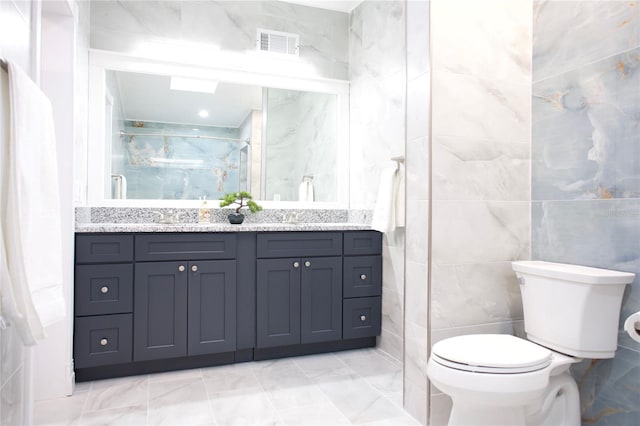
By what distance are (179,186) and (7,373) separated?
1923 millimetres

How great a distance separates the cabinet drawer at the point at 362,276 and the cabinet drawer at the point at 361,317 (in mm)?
49

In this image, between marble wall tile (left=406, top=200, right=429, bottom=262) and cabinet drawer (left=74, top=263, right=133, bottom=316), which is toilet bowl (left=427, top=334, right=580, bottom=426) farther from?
cabinet drawer (left=74, top=263, right=133, bottom=316)

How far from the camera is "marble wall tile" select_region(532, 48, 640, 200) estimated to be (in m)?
1.69

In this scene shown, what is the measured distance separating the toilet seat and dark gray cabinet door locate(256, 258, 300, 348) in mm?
1278

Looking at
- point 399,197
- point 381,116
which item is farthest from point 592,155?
point 381,116

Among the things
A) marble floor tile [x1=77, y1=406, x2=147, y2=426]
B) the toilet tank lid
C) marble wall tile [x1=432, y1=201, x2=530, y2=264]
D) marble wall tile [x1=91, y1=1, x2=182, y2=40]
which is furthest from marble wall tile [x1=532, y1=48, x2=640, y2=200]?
marble wall tile [x1=91, y1=1, x2=182, y2=40]

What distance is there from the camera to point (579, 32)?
1.88 meters

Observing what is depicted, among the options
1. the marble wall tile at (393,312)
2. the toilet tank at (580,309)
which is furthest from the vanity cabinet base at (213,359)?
the toilet tank at (580,309)

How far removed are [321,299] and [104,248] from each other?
136 cm

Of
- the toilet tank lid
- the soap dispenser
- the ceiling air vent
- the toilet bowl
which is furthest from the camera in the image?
the ceiling air vent

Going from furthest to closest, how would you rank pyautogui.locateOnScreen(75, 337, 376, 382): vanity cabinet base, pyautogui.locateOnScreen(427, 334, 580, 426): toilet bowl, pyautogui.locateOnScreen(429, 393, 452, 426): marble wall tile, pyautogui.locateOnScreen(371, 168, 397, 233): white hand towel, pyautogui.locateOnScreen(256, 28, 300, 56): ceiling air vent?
1. pyautogui.locateOnScreen(256, 28, 300, 56): ceiling air vent
2. pyautogui.locateOnScreen(371, 168, 397, 233): white hand towel
3. pyautogui.locateOnScreen(75, 337, 376, 382): vanity cabinet base
4. pyautogui.locateOnScreen(429, 393, 452, 426): marble wall tile
5. pyautogui.locateOnScreen(427, 334, 580, 426): toilet bowl

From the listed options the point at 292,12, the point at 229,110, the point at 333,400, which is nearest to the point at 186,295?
the point at 333,400

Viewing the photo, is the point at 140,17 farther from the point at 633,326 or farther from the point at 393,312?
the point at 633,326

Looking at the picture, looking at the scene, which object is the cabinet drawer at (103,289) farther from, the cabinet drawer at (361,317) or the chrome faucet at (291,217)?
the cabinet drawer at (361,317)
